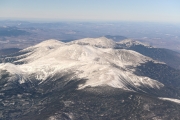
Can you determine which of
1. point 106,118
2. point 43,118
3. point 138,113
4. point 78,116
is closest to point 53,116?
point 43,118

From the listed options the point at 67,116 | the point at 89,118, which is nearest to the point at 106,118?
the point at 89,118

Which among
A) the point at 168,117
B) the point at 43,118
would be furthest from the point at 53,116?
the point at 168,117

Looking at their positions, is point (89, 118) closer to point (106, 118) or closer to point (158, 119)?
point (106, 118)

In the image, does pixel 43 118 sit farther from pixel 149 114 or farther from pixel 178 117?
pixel 178 117

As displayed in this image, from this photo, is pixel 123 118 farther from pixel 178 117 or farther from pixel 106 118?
pixel 178 117

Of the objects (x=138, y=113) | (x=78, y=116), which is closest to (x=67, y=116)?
(x=78, y=116)

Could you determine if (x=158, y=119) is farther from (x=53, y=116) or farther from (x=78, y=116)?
(x=53, y=116)
